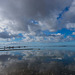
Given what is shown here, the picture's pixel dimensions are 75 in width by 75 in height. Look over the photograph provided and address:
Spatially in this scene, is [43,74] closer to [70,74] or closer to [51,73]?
[51,73]

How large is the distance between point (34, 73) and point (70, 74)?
679 cm

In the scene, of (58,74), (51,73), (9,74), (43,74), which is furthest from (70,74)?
(9,74)

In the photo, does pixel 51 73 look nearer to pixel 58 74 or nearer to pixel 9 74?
pixel 58 74

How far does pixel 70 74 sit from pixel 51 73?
3.49m

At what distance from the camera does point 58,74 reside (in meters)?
14.4

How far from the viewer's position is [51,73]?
14.9m

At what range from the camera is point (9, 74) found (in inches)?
586

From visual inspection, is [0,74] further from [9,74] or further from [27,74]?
[27,74]

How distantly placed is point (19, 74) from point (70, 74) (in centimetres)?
963

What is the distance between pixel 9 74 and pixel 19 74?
6.47ft

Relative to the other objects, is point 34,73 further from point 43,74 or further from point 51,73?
point 51,73

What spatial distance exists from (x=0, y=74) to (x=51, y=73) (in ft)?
32.6

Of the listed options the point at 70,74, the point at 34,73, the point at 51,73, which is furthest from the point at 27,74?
the point at 70,74

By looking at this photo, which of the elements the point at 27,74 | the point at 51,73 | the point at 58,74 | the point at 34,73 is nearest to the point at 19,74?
the point at 27,74
